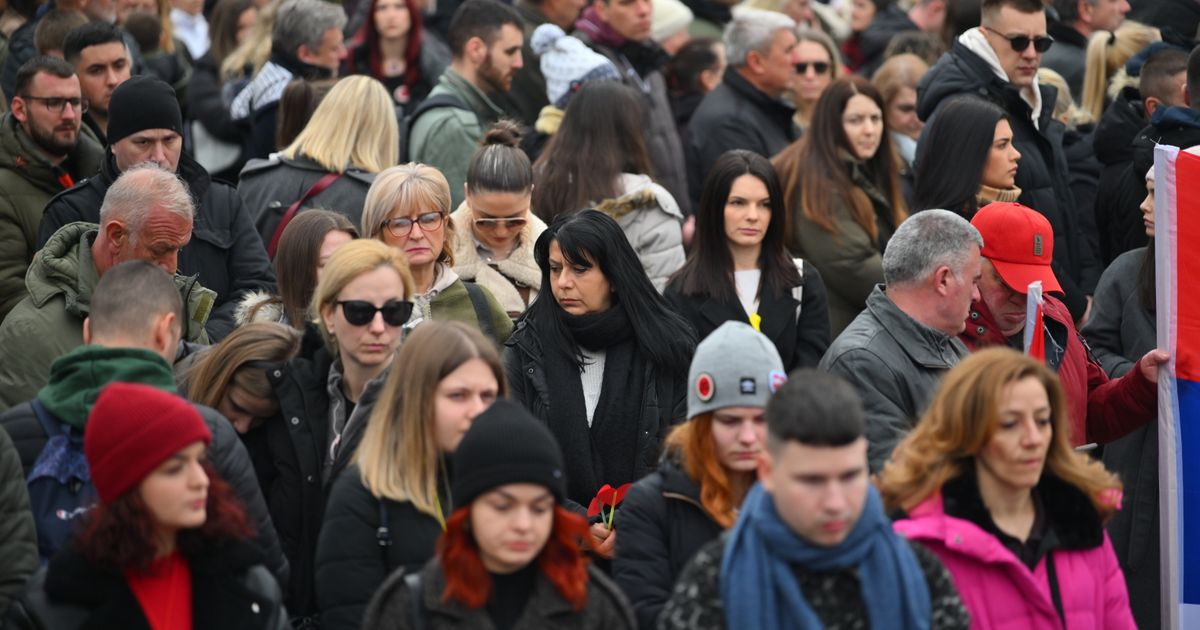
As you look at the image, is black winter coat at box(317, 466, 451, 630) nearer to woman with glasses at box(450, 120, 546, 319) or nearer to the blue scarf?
the blue scarf

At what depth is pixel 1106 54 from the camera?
11016mm

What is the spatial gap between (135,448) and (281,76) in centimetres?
629

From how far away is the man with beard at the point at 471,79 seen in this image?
959cm

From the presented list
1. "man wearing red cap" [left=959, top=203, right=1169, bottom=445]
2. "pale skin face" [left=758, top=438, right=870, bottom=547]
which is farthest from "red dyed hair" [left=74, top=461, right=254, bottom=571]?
"man wearing red cap" [left=959, top=203, right=1169, bottom=445]

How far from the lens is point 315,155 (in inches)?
341

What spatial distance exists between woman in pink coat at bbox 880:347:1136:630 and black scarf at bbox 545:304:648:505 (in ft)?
4.97

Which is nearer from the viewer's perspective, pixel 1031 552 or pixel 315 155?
pixel 1031 552

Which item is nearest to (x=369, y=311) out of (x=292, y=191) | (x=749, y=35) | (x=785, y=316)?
(x=785, y=316)

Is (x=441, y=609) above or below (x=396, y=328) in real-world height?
below

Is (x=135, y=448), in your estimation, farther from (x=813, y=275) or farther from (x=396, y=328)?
(x=813, y=275)

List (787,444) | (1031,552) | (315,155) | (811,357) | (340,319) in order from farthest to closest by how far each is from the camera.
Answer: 1. (315,155)
2. (811,357)
3. (340,319)
4. (1031,552)
5. (787,444)

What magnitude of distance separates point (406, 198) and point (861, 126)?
10.4ft

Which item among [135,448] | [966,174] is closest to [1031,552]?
[135,448]

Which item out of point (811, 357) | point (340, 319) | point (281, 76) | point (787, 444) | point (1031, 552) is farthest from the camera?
point (281, 76)
